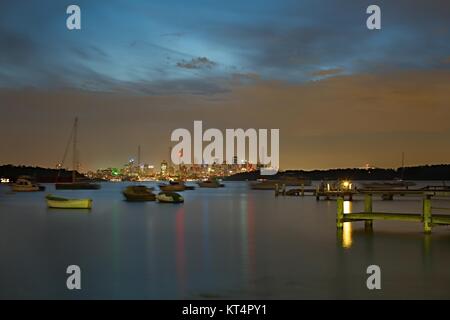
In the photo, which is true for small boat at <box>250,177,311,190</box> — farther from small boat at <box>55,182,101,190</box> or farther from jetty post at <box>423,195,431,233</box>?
jetty post at <box>423,195,431,233</box>

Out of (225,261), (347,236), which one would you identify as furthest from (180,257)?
(347,236)

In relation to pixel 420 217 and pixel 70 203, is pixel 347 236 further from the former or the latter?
pixel 70 203

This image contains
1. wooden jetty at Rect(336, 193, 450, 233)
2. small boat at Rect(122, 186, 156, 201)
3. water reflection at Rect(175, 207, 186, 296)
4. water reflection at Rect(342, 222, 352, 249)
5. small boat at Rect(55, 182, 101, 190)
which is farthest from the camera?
small boat at Rect(55, 182, 101, 190)

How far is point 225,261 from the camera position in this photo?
73.6 ft

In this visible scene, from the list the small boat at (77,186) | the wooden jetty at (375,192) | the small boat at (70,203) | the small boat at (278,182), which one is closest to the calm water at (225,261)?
the wooden jetty at (375,192)

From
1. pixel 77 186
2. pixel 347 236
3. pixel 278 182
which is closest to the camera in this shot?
pixel 347 236

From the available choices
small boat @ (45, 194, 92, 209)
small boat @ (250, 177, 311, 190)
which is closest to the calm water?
small boat @ (45, 194, 92, 209)

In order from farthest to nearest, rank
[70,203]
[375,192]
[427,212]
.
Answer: [70,203]
[375,192]
[427,212]

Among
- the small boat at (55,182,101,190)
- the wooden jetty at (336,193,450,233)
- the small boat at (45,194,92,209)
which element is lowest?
the small boat at (55,182,101,190)

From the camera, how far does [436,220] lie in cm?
2836

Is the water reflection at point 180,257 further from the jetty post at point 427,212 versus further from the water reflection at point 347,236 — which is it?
the jetty post at point 427,212

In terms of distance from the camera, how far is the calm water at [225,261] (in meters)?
16.5

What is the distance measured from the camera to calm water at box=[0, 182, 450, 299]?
16453 millimetres
